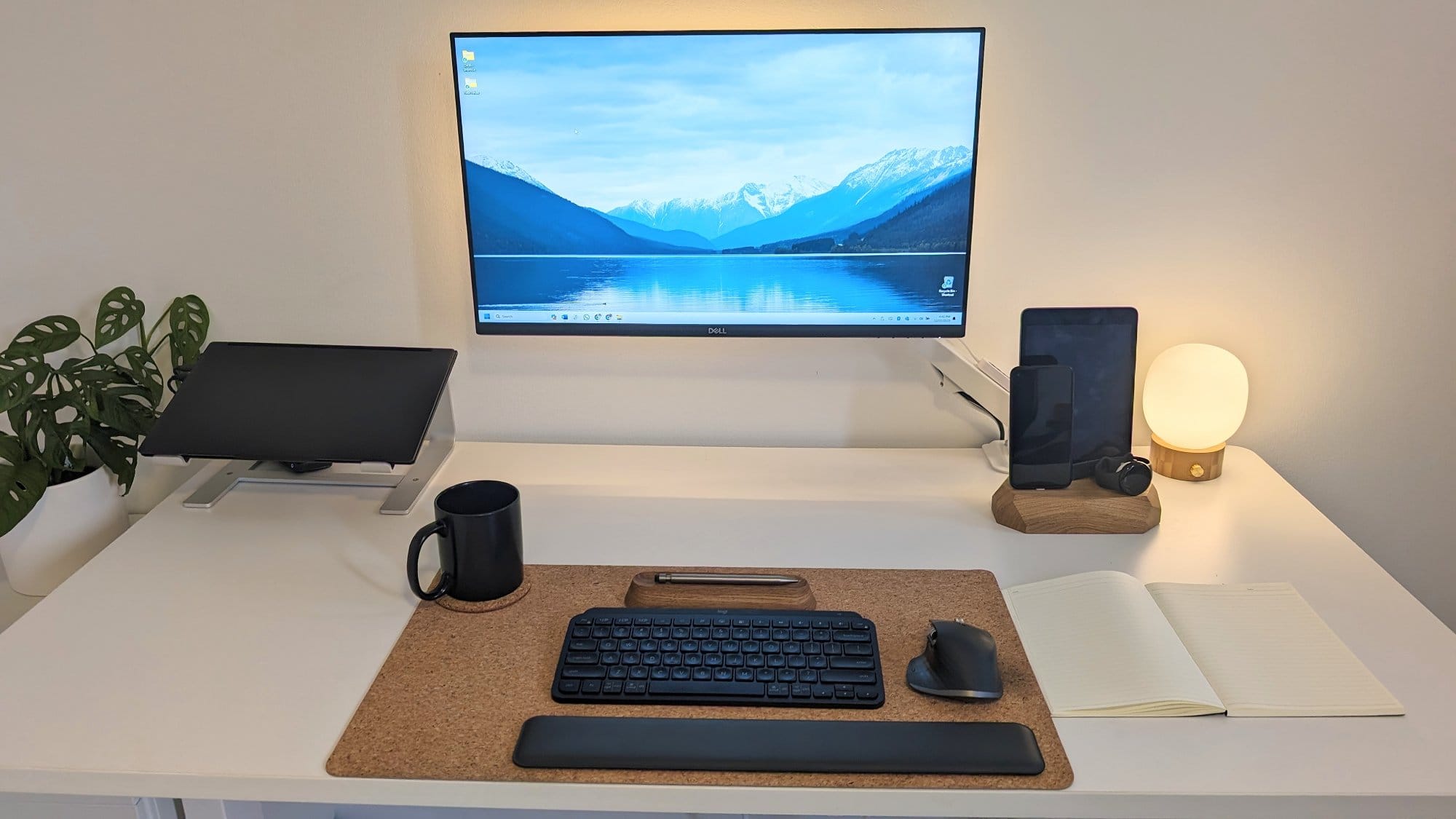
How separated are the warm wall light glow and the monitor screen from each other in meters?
0.32

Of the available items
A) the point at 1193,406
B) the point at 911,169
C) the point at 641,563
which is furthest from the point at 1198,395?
the point at 641,563

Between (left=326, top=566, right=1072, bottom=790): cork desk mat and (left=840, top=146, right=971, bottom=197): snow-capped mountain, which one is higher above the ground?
(left=840, top=146, right=971, bottom=197): snow-capped mountain

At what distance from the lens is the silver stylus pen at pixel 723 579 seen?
3.55 feet

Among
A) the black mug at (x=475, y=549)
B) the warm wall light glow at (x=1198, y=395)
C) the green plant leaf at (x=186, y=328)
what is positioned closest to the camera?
the black mug at (x=475, y=549)

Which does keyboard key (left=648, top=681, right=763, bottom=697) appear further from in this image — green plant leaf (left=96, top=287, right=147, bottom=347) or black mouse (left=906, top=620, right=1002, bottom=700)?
green plant leaf (left=96, top=287, right=147, bottom=347)

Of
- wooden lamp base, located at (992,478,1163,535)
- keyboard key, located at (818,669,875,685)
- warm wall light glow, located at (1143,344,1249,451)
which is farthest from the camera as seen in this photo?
warm wall light glow, located at (1143,344,1249,451)

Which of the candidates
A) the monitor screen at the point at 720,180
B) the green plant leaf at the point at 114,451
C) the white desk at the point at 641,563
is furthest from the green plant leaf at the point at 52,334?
the monitor screen at the point at 720,180

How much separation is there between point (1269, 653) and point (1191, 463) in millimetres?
455

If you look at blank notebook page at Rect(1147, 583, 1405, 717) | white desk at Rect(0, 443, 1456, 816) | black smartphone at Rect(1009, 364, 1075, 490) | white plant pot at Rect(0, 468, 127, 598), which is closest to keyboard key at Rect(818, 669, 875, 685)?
white desk at Rect(0, 443, 1456, 816)

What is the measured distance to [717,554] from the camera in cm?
120

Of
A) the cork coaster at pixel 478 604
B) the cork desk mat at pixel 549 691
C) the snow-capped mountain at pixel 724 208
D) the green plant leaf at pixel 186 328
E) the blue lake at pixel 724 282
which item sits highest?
the snow-capped mountain at pixel 724 208

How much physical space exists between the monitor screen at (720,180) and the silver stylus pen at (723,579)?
16.1 inches

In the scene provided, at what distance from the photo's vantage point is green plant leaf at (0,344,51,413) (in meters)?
1.24

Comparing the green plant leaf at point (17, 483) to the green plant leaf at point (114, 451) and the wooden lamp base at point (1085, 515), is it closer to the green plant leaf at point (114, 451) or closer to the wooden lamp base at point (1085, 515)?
the green plant leaf at point (114, 451)
